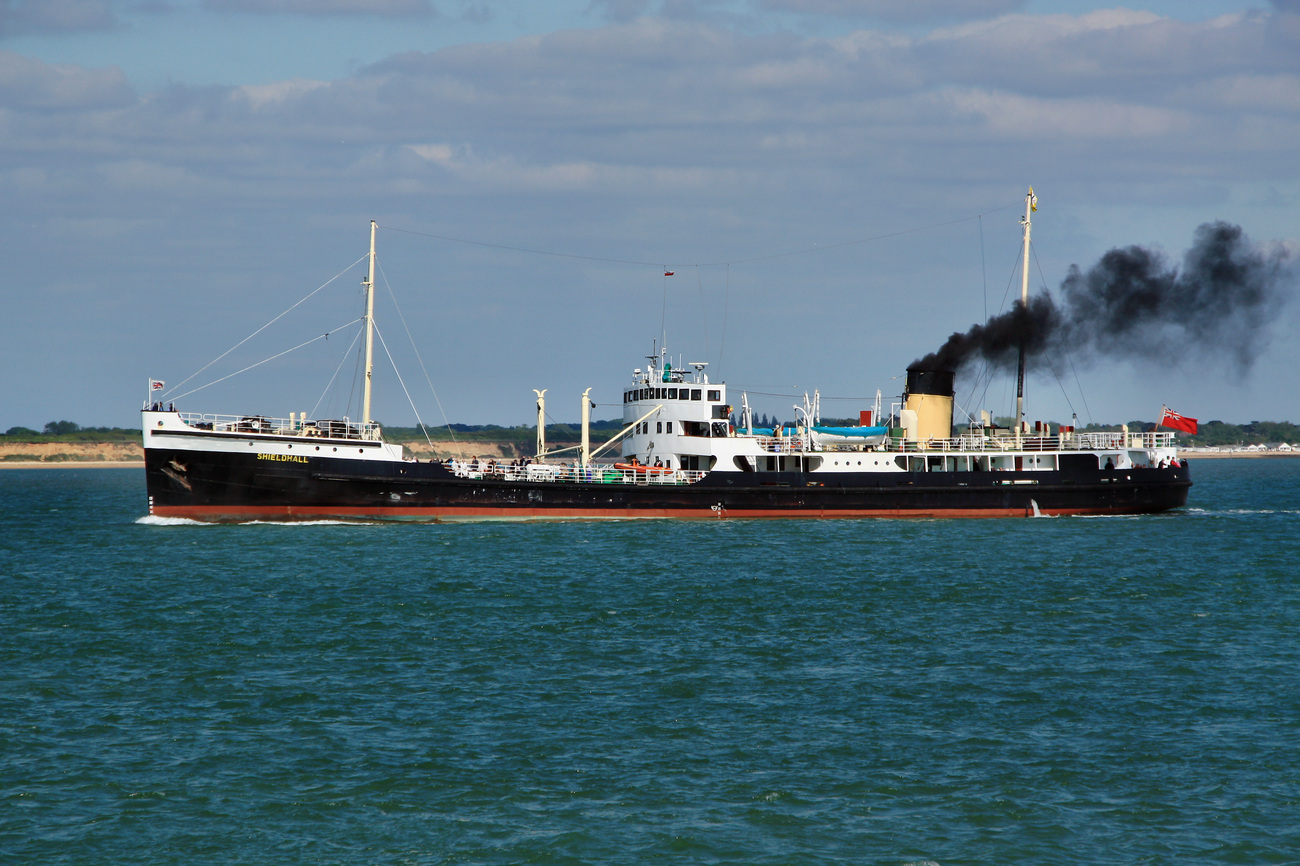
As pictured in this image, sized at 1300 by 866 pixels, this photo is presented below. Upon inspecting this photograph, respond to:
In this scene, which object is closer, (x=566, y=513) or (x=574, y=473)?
(x=566, y=513)

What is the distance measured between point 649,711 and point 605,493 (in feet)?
92.8

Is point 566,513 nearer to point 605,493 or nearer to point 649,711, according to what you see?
point 605,493

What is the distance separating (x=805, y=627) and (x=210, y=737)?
1329cm

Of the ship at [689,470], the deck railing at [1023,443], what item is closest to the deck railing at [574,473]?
the ship at [689,470]

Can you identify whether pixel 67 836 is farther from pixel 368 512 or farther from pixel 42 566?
pixel 368 512

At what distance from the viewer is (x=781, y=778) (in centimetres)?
1559

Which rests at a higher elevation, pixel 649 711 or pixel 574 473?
pixel 574 473

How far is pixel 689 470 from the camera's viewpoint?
49125 millimetres

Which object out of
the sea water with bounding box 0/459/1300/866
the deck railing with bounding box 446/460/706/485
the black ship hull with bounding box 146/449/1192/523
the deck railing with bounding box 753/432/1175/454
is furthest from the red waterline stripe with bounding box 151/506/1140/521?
the sea water with bounding box 0/459/1300/866

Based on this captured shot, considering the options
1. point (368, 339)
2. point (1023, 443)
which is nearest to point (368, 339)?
point (368, 339)

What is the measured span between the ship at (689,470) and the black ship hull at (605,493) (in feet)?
0.19

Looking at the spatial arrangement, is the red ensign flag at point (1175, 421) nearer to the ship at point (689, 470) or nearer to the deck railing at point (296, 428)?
the ship at point (689, 470)

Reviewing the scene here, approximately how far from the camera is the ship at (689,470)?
4328cm

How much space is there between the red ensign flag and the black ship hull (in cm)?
199
